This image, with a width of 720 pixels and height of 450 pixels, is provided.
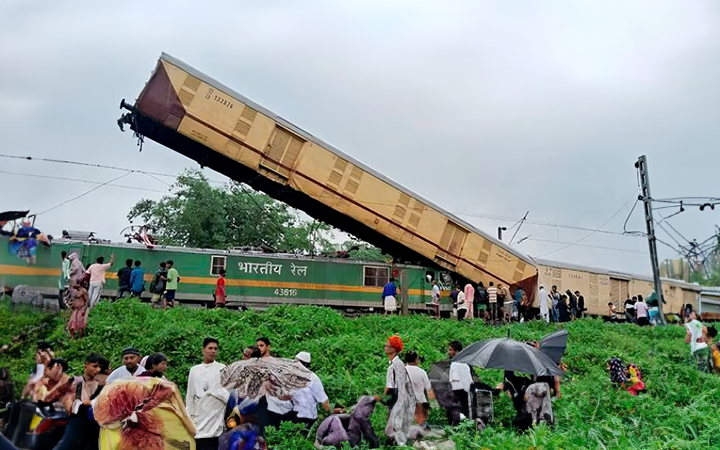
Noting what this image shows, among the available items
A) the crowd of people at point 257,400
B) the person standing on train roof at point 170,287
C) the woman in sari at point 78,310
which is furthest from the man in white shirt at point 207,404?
the person standing on train roof at point 170,287

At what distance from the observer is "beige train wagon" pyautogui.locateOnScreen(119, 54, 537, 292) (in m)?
15.1

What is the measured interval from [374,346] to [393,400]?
16.5ft

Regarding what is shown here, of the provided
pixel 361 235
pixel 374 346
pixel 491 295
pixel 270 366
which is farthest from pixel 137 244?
pixel 270 366

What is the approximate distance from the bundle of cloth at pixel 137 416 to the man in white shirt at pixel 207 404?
1.57m

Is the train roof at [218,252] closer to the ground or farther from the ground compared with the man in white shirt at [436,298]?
farther from the ground

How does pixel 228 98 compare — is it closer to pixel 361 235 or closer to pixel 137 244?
pixel 137 244

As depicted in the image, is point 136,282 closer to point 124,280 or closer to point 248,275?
point 124,280

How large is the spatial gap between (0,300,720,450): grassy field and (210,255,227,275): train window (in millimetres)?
4063

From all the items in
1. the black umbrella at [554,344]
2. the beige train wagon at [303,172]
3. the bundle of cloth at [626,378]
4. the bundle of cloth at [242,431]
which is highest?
the beige train wagon at [303,172]

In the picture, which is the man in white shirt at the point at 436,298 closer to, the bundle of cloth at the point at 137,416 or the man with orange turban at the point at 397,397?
the man with orange turban at the point at 397,397

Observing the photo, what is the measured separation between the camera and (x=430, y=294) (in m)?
19.4

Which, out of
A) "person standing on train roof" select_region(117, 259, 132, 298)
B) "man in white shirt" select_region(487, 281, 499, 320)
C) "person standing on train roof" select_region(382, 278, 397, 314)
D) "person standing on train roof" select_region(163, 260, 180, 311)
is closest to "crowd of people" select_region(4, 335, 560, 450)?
"person standing on train roof" select_region(163, 260, 180, 311)

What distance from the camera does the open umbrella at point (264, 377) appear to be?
5.54m

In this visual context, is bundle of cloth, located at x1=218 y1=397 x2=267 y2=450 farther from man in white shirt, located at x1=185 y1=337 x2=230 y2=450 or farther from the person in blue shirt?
the person in blue shirt
